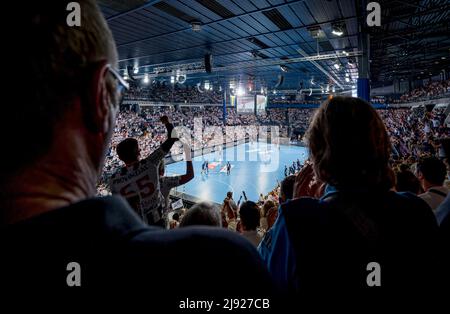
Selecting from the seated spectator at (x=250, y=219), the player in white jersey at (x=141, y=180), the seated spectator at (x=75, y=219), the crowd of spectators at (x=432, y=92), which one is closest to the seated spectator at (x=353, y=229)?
the seated spectator at (x=75, y=219)

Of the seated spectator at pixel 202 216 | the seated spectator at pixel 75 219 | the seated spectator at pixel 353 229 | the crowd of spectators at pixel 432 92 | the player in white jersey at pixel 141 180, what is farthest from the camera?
the crowd of spectators at pixel 432 92

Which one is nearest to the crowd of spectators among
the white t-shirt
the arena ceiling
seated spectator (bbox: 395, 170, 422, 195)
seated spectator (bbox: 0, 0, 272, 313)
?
the arena ceiling

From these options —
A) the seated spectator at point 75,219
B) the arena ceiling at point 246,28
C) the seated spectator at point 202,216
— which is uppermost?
the arena ceiling at point 246,28

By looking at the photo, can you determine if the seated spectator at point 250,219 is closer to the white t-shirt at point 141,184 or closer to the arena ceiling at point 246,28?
the white t-shirt at point 141,184

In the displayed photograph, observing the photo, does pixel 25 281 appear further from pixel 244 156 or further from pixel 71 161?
pixel 244 156

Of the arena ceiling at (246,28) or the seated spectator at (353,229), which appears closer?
the seated spectator at (353,229)

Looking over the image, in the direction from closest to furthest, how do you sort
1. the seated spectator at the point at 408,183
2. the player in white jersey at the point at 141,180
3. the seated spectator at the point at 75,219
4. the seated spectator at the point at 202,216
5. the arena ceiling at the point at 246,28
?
the seated spectator at the point at 75,219 → the seated spectator at the point at 202,216 → the player in white jersey at the point at 141,180 → the seated spectator at the point at 408,183 → the arena ceiling at the point at 246,28

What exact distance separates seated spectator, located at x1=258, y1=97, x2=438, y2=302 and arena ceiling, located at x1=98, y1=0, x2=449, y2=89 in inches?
322

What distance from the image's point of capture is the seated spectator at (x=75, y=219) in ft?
1.54

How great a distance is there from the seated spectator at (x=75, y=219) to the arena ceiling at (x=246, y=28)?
8420mm

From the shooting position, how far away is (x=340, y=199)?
112 cm

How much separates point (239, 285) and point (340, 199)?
788 mm

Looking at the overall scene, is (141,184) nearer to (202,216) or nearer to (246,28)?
(202,216)

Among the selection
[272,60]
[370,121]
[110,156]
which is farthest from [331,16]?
[110,156]
